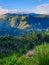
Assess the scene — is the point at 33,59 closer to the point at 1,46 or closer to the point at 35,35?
the point at 1,46

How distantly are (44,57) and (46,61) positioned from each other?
0.14m

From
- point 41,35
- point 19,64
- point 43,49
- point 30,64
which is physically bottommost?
point 41,35

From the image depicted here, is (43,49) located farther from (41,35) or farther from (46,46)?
(41,35)

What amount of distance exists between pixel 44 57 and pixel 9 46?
30369 millimetres

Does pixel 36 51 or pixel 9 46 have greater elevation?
pixel 36 51

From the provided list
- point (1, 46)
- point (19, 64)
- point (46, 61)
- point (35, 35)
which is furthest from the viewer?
point (35, 35)

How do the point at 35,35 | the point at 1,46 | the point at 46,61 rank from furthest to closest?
1. the point at 35,35
2. the point at 1,46
3. the point at 46,61

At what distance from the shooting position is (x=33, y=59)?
7.66 metres

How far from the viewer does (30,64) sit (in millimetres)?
7727

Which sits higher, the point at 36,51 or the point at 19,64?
the point at 36,51

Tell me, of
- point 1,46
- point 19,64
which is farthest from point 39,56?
point 1,46

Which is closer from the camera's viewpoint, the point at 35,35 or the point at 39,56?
the point at 39,56

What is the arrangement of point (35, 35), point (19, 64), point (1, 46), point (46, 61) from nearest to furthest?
1. point (46, 61)
2. point (19, 64)
3. point (1, 46)
4. point (35, 35)

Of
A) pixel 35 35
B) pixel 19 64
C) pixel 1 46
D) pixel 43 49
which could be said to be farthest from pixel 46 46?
pixel 35 35
